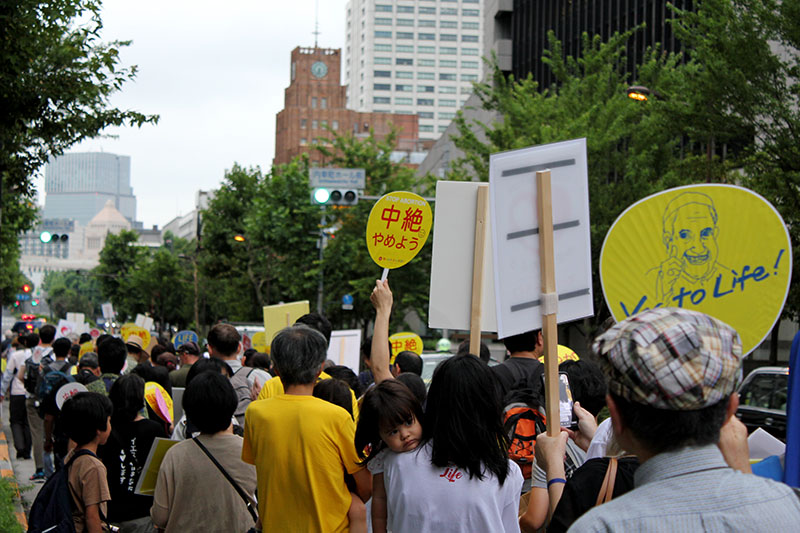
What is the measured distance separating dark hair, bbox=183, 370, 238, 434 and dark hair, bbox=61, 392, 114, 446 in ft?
2.32

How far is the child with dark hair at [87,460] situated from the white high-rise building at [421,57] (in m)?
153

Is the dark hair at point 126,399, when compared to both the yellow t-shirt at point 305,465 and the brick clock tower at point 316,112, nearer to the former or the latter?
the yellow t-shirt at point 305,465

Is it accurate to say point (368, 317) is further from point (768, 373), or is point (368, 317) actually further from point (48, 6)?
point (48, 6)

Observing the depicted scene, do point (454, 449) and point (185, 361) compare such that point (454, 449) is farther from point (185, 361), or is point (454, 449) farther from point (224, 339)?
point (185, 361)

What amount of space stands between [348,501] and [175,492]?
973 mm

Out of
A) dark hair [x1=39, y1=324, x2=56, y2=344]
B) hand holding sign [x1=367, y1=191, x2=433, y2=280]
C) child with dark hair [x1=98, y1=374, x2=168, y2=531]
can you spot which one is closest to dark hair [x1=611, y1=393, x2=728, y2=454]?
hand holding sign [x1=367, y1=191, x2=433, y2=280]

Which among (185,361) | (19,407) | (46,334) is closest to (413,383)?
(185,361)

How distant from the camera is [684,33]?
18.3 metres

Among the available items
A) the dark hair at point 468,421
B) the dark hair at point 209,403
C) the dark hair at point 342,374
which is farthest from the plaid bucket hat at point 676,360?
the dark hair at point 342,374

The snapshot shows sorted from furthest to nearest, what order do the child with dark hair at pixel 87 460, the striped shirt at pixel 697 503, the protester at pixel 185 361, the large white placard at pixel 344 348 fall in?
the large white placard at pixel 344 348
the protester at pixel 185 361
the child with dark hair at pixel 87 460
the striped shirt at pixel 697 503

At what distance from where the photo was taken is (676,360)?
1799mm

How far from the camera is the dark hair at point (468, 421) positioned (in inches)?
133

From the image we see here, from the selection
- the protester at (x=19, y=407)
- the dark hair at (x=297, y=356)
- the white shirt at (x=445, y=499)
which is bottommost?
the protester at (x=19, y=407)

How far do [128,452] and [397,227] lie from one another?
2.02m
